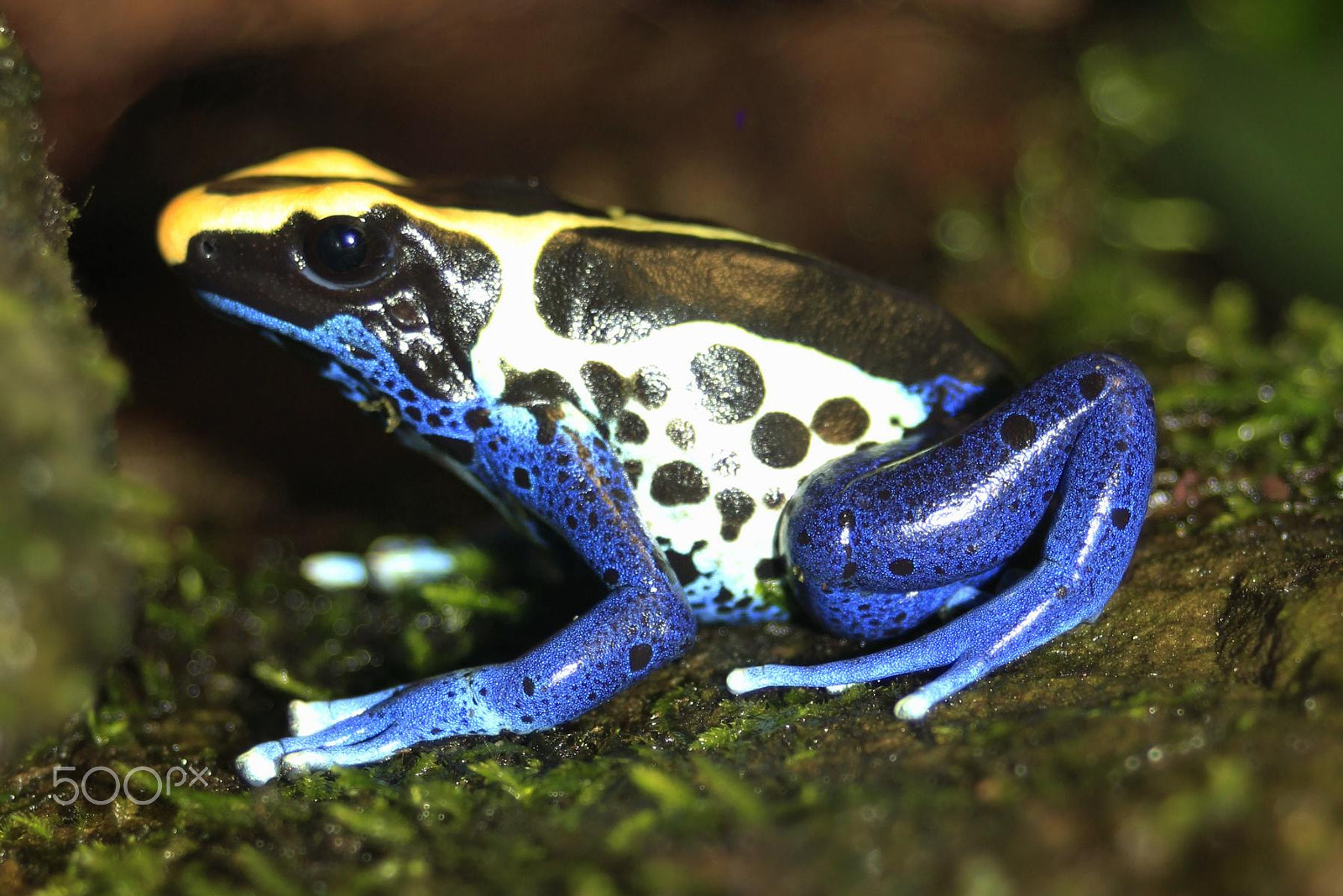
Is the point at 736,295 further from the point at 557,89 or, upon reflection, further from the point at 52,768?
the point at 557,89

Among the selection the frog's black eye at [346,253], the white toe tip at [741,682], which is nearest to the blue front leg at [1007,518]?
the white toe tip at [741,682]

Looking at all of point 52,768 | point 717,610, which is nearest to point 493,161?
point 717,610

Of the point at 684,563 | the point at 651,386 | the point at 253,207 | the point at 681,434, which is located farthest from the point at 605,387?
the point at 253,207

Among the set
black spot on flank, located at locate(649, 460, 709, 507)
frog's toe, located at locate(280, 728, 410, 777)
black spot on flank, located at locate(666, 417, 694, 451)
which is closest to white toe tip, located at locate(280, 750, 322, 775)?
frog's toe, located at locate(280, 728, 410, 777)

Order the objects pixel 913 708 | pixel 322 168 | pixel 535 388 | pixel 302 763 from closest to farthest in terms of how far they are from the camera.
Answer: pixel 913 708, pixel 302 763, pixel 535 388, pixel 322 168

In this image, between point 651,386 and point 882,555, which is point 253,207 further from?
point 882,555

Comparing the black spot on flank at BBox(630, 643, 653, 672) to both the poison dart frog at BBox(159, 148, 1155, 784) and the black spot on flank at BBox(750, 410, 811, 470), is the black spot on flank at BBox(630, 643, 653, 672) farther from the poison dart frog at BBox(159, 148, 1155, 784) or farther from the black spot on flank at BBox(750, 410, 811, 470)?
the black spot on flank at BBox(750, 410, 811, 470)
